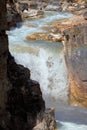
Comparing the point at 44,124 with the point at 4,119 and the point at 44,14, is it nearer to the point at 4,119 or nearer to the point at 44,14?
the point at 4,119

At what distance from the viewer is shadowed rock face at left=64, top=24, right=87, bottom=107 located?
15438 mm

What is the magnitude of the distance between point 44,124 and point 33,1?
874 inches

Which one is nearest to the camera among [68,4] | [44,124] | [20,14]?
[44,124]

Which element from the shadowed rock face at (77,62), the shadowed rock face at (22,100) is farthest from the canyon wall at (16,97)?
the shadowed rock face at (77,62)

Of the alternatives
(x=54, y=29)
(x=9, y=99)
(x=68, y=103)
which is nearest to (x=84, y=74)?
(x=68, y=103)

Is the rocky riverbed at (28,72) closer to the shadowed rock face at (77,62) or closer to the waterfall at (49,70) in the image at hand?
the shadowed rock face at (77,62)

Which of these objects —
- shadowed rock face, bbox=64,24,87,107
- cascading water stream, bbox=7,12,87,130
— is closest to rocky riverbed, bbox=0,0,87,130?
shadowed rock face, bbox=64,24,87,107

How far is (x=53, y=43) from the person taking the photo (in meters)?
18.5

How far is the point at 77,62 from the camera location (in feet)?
52.9

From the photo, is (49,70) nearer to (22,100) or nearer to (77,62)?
(77,62)

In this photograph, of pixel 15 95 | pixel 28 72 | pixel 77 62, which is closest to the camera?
pixel 15 95

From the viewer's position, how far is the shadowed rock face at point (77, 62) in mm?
15438

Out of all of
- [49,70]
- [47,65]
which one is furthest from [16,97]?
[47,65]

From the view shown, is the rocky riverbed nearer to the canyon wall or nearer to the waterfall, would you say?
the canyon wall
